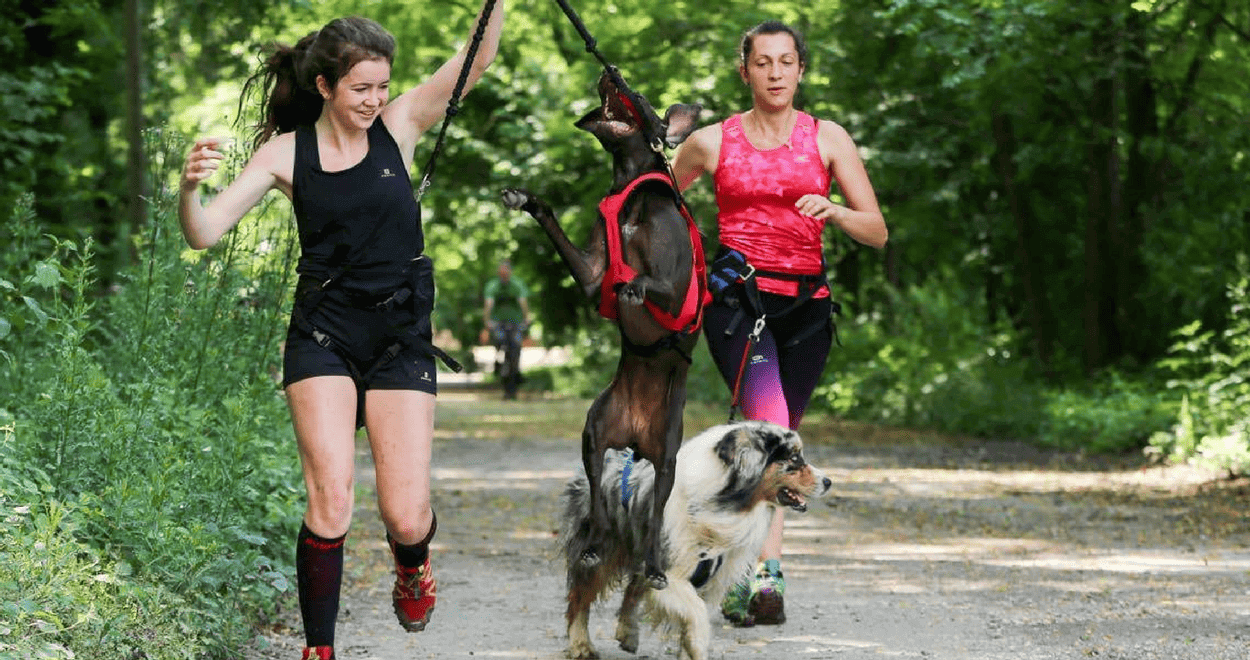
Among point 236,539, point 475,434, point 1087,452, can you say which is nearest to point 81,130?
point 475,434

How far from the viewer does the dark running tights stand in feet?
23.6

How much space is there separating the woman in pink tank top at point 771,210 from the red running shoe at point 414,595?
1.76m

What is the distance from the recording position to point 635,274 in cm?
554

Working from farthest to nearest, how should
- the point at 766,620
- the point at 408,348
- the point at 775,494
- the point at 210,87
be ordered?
the point at 210,87 < the point at 766,620 < the point at 775,494 < the point at 408,348

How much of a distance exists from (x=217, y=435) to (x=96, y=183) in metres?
10.0

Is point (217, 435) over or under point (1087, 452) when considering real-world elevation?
over

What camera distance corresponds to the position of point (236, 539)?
7020 mm

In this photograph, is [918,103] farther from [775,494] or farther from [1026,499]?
[775,494]

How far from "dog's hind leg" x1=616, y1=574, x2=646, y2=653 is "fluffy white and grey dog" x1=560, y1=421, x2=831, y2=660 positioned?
0.10 metres

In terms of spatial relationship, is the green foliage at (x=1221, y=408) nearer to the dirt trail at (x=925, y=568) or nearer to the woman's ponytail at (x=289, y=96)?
the dirt trail at (x=925, y=568)

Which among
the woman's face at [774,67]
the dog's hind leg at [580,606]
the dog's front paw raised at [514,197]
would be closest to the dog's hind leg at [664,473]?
the dog's hind leg at [580,606]

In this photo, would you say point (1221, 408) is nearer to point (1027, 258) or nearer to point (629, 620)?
point (1027, 258)

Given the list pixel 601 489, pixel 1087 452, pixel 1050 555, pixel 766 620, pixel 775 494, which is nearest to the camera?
pixel 601 489

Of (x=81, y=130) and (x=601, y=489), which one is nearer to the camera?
(x=601, y=489)
